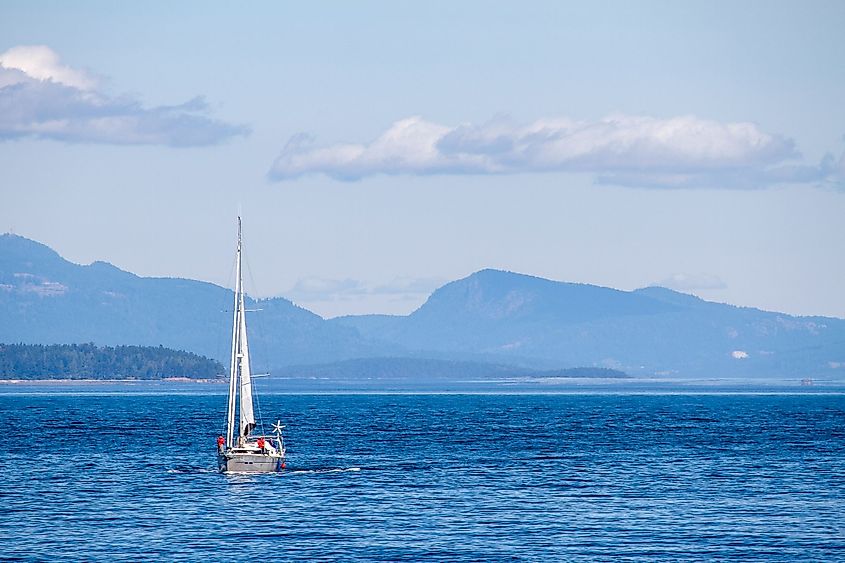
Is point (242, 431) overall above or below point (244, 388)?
below

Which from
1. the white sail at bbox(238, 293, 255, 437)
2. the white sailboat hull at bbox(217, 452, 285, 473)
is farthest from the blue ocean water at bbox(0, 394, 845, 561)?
the white sail at bbox(238, 293, 255, 437)

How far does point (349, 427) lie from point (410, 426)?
9027mm

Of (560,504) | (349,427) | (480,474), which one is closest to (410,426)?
(349,427)

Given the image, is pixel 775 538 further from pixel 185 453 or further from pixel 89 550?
pixel 185 453

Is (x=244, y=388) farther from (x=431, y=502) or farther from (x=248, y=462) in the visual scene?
(x=431, y=502)

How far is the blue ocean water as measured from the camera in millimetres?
73688

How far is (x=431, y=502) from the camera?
91.9 metres

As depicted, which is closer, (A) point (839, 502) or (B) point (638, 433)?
(A) point (839, 502)

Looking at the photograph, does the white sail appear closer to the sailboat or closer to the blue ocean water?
the sailboat

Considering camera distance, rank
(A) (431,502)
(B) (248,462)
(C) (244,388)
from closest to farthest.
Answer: (A) (431,502) → (C) (244,388) → (B) (248,462)

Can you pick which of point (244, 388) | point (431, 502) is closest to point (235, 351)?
point (244, 388)

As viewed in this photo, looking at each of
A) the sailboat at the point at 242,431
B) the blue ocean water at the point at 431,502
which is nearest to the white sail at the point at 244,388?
the sailboat at the point at 242,431

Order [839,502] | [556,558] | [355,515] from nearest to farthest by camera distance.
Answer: [556,558], [355,515], [839,502]

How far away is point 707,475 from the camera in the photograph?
110 m
